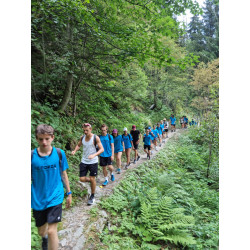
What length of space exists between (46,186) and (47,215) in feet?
→ 1.49

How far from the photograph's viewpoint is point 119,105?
519 inches

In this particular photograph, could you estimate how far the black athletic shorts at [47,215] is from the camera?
2415 mm

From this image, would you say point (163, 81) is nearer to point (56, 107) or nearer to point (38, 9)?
point (56, 107)

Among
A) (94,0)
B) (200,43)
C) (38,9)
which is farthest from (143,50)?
(200,43)

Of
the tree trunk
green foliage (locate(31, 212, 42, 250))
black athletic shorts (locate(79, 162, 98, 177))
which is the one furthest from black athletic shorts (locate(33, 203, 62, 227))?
the tree trunk

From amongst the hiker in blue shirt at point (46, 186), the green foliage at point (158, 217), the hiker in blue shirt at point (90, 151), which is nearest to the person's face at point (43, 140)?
the hiker in blue shirt at point (46, 186)

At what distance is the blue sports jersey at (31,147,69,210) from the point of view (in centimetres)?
238

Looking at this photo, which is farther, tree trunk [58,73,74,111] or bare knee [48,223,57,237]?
tree trunk [58,73,74,111]

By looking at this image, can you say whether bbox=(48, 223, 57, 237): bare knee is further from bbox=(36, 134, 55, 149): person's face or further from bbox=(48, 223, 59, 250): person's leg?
bbox=(36, 134, 55, 149): person's face

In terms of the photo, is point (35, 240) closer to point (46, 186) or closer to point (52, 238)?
point (52, 238)

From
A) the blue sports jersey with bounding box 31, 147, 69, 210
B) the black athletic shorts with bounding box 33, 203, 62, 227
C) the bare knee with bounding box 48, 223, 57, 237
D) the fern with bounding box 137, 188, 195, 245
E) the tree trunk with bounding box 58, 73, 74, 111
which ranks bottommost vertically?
the fern with bounding box 137, 188, 195, 245

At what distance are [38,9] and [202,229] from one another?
26.0ft

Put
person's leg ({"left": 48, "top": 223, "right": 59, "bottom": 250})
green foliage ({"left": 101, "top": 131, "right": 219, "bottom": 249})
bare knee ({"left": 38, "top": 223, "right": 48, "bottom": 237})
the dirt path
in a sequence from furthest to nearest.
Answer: green foliage ({"left": 101, "top": 131, "right": 219, "bottom": 249})
the dirt path
bare knee ({"left": 38, "top": 223, "right": 48, "bottom": 237})
person's leg ({"left": 48, "top": 223, "right": 59, "bottom": 250})

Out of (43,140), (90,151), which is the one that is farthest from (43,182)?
(90,151)
